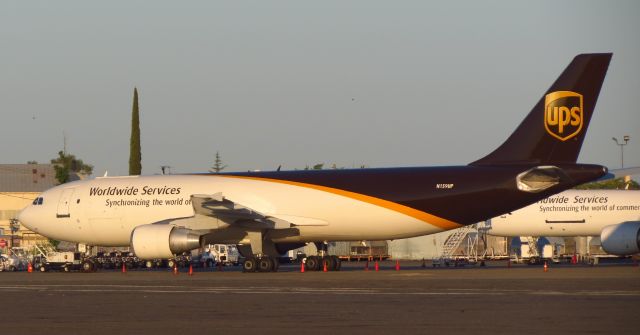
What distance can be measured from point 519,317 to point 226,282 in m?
15.9

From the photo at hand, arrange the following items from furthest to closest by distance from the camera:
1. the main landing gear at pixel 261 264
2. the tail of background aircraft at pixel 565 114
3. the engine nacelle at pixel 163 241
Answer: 1. the main landing gear at pixel 261 264
2. the engine nacelle at pixel 163 241
3. the tail of background aircraft at pixel 565 114

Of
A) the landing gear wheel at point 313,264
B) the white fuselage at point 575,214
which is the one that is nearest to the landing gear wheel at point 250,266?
the landing gear wheel at point 313,264

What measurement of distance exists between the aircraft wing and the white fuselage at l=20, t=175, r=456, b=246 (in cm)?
36

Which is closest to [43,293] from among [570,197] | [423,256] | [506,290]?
[506,290]

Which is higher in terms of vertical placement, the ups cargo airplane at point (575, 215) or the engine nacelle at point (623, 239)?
the ups cargo airplane at point (575, 215)

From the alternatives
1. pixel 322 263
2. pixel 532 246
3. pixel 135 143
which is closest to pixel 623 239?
pixel 532 246

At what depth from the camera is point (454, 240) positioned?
199 ft

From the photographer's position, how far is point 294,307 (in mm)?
22625

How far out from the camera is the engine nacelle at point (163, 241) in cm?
3984

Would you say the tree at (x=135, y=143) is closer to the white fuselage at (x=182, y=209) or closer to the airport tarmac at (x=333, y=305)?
the white fuselage at (x=182, y=209)

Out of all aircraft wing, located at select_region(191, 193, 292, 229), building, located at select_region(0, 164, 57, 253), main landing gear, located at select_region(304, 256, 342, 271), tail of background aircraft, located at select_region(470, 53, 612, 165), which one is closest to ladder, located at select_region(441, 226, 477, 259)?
main landing gear, located at select_region(304, 256, 342, 271)

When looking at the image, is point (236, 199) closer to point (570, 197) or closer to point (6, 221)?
point (570, 197)

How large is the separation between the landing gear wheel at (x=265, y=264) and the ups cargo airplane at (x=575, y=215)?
17967 mm

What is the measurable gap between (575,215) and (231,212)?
849 inches
